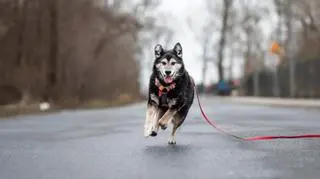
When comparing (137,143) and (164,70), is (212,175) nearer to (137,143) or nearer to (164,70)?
(164,70)

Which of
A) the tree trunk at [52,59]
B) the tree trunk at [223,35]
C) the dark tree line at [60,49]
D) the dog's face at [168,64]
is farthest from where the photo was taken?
the tree trunk at [223,35]

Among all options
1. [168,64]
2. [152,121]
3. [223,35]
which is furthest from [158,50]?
[223,35]

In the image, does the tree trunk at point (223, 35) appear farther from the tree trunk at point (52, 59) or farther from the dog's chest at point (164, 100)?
the dog's chest at point (164, 100)

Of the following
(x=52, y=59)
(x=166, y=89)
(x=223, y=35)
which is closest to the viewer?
(x=166, y=89)

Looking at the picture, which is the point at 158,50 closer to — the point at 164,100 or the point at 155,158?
the point at 164,100

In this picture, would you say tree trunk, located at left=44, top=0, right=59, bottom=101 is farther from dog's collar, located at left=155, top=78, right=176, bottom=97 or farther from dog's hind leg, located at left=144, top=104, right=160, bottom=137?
dog's collar, located at left=155, top=78, right=176, bottom=97

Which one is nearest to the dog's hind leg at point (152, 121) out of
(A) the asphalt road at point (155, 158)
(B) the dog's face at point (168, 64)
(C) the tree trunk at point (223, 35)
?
(A) the asphalt road at point (155, 158)

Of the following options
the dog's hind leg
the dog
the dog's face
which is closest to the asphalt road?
the dog's hind leg

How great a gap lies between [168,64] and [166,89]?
0.41 metres

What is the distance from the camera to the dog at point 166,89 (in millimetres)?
10688

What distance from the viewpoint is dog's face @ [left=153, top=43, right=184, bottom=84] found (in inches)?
419

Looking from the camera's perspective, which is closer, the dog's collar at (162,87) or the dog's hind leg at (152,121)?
the dog's collar at (162,87)

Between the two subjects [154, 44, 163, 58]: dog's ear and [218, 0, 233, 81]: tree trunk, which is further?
[218, 0, 233, 81]: tree trunk

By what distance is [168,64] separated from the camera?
34.9 feet
